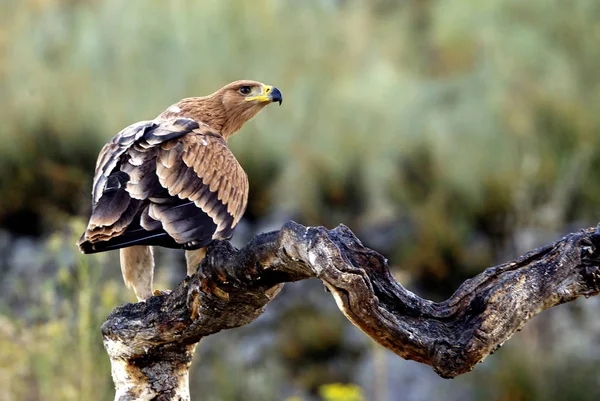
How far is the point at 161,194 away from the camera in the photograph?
3.24m

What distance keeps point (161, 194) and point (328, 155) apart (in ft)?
Answer: 23.1

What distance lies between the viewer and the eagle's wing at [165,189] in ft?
10.1

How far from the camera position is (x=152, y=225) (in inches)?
122

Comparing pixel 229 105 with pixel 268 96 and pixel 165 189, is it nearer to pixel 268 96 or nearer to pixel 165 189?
pixel 268 96

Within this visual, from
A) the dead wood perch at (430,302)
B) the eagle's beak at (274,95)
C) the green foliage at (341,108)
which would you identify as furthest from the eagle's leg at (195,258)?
the green foliage at (341,108)

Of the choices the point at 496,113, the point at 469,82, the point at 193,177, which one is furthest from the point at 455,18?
the point at 193,177

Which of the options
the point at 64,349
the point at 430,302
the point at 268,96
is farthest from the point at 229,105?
the point at 64,349

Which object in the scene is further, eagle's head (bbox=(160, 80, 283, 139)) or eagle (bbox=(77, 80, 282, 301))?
eagle's head (bbox=(160, 80, 283, 139))

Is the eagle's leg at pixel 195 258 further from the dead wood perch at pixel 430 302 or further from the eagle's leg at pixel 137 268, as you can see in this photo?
the dead wood perch at pixel 430 302

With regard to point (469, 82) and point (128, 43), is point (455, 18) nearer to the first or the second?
point (469, 82)

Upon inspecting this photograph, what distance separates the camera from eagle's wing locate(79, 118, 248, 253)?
121 inches

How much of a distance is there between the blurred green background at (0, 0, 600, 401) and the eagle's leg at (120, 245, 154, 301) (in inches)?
76.5

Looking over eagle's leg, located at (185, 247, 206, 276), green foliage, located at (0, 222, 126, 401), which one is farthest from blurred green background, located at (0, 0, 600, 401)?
eagle's leg, located at (185, 247, 206, 276)

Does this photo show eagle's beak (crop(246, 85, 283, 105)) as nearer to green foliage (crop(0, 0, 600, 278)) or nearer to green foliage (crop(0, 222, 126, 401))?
green foliage (crop(0, 222, 126, 401))
